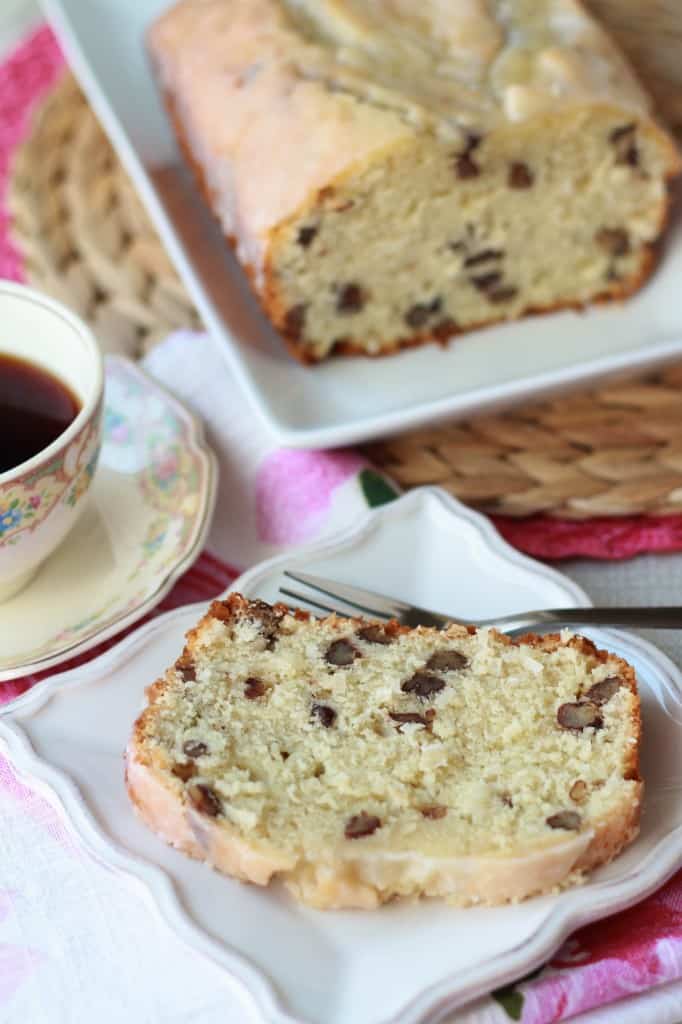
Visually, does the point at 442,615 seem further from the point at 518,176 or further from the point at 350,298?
the point at 518,176

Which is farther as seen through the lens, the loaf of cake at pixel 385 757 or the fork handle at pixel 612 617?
the fork handle at pixel 612 617

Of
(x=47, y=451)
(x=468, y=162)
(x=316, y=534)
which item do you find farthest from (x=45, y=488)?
(x=468, y=162)

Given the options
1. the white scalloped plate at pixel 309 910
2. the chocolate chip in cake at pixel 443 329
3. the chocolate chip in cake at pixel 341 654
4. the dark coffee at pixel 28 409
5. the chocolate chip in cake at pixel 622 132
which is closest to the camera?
the white scalloped plate at pixel 309 910

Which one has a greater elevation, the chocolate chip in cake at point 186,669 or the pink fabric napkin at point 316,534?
the chocolate chip in cake at point 186,669

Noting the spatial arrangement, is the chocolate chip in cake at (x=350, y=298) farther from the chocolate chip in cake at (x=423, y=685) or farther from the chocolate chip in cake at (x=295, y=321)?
the chocolate chip in cake at (x=423, y=685)

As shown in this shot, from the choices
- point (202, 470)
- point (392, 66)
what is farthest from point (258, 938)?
point (392, 66)

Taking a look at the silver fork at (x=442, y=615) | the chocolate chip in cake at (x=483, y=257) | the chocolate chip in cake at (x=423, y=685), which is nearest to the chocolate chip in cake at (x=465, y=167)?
the chocolate chip in cake at (x=483, y=257)
